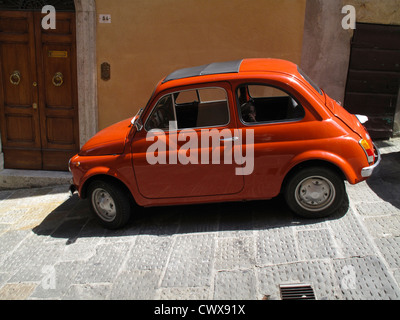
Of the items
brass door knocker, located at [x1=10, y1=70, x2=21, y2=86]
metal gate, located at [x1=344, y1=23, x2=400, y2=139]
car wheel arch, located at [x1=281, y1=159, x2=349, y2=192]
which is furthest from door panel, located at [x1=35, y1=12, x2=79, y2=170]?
metal gate, located at [x1=344, y1=23, x2=400, y2=139]

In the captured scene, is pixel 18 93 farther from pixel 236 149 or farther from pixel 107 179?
pixel 236 149

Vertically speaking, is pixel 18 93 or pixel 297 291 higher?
pixel 18 93

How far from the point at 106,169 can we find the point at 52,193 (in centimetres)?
295

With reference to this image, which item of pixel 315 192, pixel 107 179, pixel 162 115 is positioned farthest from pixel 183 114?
pixel 315 192

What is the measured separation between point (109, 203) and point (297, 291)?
2605mm

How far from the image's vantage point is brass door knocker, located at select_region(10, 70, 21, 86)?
816cm

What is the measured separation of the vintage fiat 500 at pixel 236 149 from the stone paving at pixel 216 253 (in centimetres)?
35

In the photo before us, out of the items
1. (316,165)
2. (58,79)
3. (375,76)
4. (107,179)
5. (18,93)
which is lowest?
(107,179)

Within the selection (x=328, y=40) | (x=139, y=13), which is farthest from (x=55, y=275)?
(x=328, y=40)

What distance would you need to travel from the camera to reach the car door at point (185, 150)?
197 inches

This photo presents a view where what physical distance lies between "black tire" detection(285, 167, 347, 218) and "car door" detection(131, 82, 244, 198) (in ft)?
1.99

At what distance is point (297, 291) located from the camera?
155 inches

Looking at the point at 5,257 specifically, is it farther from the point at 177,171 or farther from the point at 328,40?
the point at 328,40

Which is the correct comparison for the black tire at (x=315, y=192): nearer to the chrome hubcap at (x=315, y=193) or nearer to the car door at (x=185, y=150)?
the chrome hubcap at (x=315, y=193)
